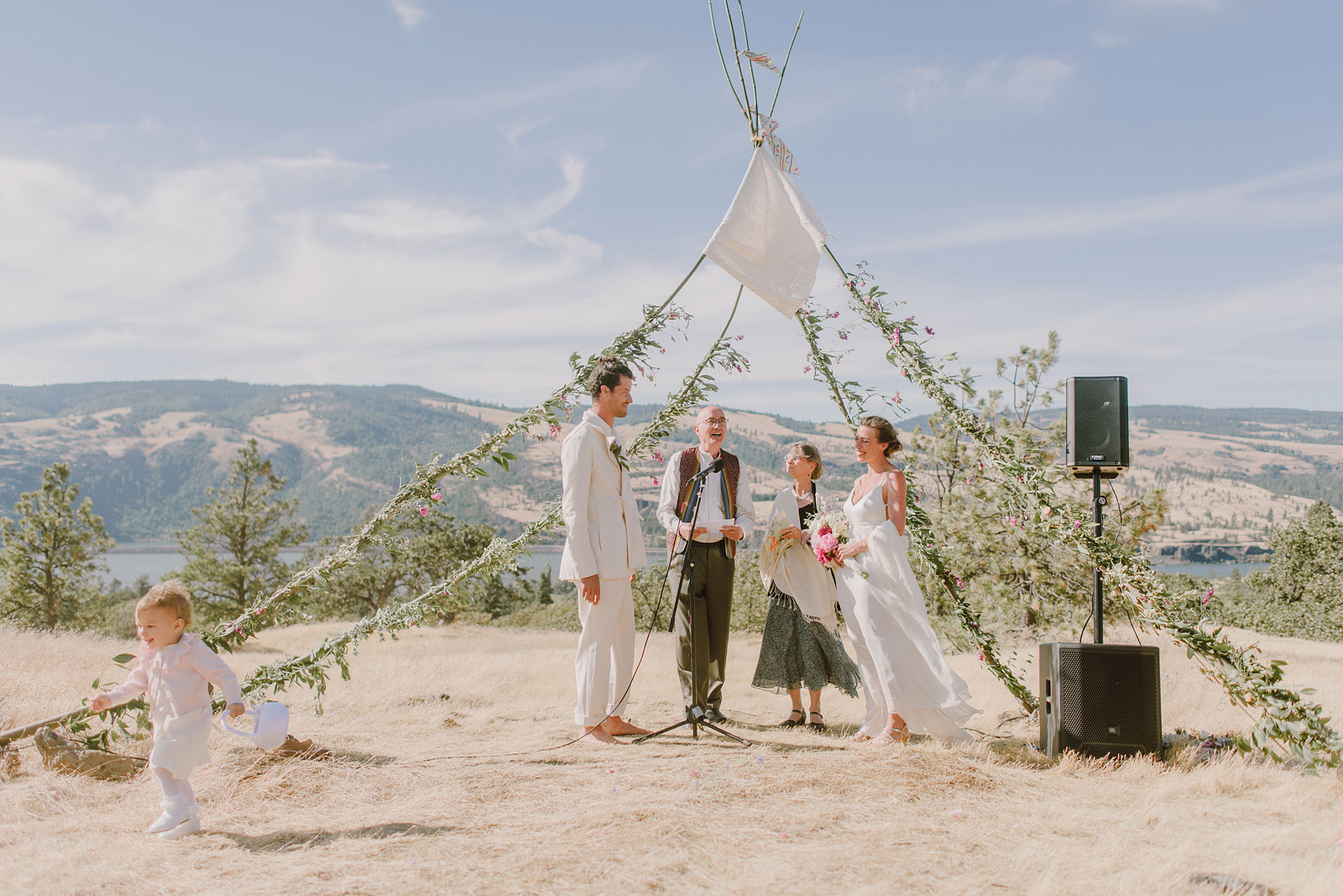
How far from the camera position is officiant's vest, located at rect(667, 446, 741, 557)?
5.66m

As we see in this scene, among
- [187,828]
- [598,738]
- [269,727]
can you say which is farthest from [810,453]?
[187,828]

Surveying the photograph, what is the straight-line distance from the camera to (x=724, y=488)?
5676 millimetres

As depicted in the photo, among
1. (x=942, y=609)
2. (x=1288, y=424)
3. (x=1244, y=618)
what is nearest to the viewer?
(x=942, y=609)

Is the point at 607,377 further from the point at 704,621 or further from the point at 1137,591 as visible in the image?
the point at 1137,591

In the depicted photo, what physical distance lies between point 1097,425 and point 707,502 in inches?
104

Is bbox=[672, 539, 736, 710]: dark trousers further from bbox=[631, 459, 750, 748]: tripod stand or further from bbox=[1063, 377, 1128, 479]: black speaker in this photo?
bbox=[1063, 377, 1128, 479]: black speaker

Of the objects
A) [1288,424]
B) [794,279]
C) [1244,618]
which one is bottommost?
[1244,618]

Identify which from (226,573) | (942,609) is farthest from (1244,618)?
(226,573)

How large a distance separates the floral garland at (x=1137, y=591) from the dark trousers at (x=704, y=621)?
5.66 ft

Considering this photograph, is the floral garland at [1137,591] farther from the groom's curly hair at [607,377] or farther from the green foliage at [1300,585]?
the green foliage at [1300,585]

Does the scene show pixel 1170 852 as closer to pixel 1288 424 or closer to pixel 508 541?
pixel 508 541

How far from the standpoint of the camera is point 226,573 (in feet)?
115

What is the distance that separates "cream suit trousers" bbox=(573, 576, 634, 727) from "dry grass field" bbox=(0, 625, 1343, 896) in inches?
13.6

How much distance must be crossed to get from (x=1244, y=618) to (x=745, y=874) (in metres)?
39.2
